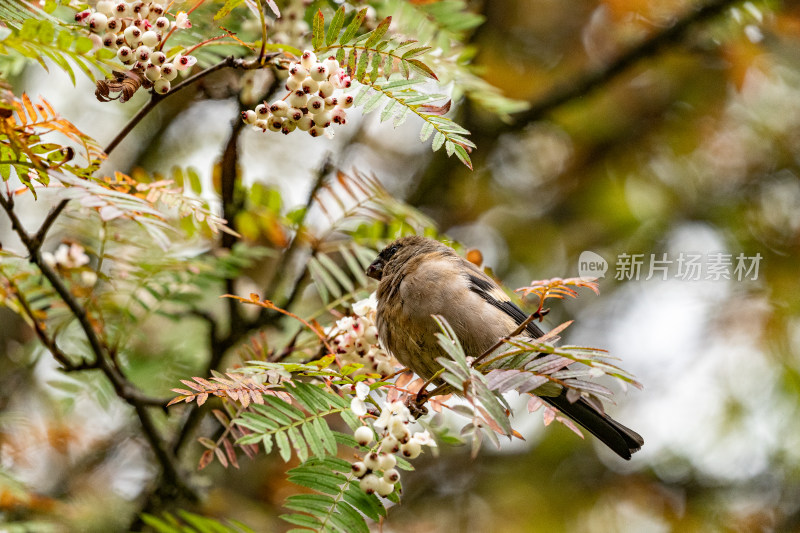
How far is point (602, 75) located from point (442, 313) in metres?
2.96

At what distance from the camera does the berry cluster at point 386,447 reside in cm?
173

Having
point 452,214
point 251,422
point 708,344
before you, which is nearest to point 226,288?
point 251,422

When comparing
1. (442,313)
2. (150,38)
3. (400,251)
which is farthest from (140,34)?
(400,251)

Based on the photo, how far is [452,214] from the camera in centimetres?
616

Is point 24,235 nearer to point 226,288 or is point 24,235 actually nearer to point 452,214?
point 226,288

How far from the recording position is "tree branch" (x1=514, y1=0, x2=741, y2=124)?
5035 millimetres

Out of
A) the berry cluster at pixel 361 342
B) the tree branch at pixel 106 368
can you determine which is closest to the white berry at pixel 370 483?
the berry cluster at pixel 361 342

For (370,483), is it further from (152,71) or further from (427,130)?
(152,71)

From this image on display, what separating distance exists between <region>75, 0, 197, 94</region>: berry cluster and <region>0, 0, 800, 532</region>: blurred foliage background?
2.73 metres

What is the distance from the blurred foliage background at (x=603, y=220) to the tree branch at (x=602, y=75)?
15mm

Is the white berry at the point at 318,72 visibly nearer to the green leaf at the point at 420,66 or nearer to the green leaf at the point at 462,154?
the green leaf at the point at 420,66

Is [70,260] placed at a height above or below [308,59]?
below

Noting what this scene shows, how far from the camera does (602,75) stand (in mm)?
5199

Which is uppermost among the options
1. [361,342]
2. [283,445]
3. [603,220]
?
[283,445]
